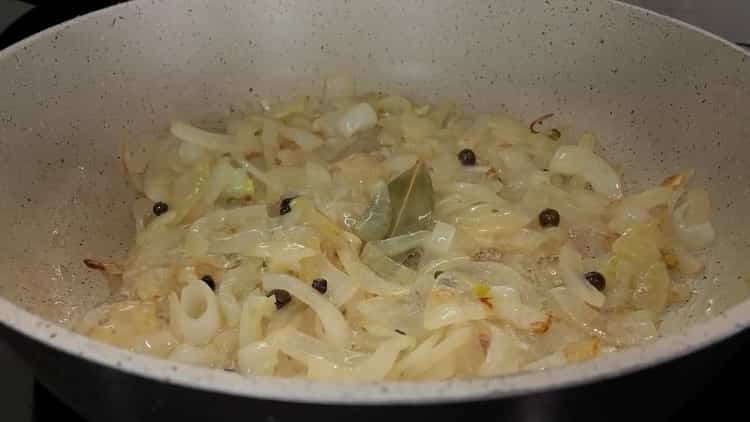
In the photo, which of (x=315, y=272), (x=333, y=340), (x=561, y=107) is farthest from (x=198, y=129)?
(x=561, y=107)

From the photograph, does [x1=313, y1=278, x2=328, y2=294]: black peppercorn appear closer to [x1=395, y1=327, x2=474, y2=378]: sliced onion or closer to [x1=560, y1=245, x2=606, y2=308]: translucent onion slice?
[x1=395, y1=327, x2=474, y2=378]: sliced onion

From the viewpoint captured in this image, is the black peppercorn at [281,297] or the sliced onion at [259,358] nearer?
the sliced onion at [259,358]

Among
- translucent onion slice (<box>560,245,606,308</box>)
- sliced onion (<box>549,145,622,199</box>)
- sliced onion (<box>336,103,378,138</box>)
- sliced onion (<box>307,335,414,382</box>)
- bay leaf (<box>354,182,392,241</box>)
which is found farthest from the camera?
sliced onion (<box>336,103,378,138</box>)

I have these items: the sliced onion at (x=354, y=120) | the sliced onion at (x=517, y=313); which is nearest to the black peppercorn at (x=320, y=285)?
the sliced onion at (x=517, y=313)

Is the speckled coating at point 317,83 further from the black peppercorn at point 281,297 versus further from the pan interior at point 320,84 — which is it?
the black peppercorn at point 281,297

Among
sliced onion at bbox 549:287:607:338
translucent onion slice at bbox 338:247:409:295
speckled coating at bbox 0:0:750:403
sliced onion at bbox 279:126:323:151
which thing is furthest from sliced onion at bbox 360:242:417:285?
speckled coating at bbox 0:0:750:403
